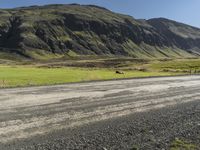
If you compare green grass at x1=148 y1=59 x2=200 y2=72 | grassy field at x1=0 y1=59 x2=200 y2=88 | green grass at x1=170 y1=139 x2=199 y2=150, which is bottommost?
green grass at x1=148 y1=59 x2=200 y2=72

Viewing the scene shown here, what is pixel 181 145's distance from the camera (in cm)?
1086

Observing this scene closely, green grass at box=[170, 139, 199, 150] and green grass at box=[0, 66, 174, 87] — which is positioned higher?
green grass at box=[170, 139, 199, 150]

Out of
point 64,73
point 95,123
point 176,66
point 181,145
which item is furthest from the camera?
point 176,66

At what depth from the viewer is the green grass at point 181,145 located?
1061 cm

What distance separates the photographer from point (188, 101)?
21750 mm

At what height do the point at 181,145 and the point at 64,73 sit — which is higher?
the point at 181,145

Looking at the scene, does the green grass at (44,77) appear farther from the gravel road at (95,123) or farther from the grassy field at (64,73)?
the gravel road at (95,123)

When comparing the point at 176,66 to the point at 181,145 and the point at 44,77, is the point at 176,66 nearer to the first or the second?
the point at 44,77

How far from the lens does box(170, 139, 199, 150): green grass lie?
10.6 meters

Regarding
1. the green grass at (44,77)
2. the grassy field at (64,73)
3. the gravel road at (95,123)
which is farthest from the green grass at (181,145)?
the green grass at (44,77)

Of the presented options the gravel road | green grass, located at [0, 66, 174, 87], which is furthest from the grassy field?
the gravel road

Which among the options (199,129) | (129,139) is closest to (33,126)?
(129,139)

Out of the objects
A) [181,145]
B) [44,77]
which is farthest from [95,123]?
[44,77]

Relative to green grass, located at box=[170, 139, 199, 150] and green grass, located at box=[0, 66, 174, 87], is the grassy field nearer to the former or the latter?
green grass, located at box=[0, 66, 174, 87]
